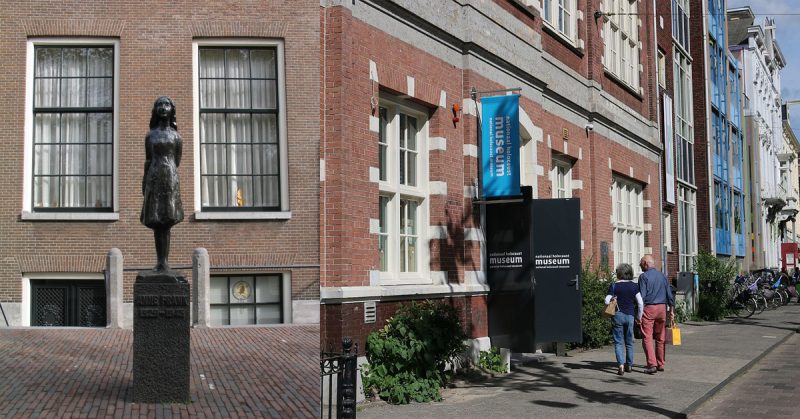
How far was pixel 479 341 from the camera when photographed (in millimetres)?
13594

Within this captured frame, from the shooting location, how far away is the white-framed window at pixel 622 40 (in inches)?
877

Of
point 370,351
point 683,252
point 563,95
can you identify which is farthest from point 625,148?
point 370,351

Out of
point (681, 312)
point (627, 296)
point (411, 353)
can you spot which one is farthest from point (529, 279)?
point (681, 312)

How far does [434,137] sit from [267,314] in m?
9.30

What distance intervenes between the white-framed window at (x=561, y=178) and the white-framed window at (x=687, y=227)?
11844 mm

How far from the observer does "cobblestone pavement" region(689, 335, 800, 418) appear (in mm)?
10250

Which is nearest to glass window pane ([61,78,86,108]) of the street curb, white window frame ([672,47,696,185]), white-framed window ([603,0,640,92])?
the street curb

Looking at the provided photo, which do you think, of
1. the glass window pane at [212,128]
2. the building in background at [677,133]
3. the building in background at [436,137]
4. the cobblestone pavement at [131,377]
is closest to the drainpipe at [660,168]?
the building in background at [677,133]

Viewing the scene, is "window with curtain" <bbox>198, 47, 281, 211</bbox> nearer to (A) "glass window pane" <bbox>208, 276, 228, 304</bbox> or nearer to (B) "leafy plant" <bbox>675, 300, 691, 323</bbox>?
(A) "glass window pane" <bbox>208, 276, 228, 304</bbox>

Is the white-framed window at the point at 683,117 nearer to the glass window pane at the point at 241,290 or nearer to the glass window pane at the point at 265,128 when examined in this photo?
the glass window pane at the point at 265,128

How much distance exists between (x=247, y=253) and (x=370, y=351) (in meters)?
6.91

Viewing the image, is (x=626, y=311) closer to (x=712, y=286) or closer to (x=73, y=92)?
(x=73, y=92)

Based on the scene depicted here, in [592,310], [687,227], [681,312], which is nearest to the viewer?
[592,310]

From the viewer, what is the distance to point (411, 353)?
10.2 meters
